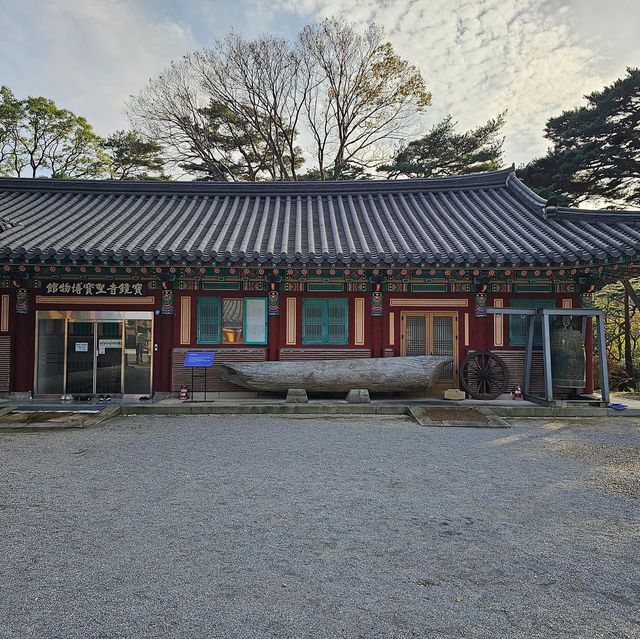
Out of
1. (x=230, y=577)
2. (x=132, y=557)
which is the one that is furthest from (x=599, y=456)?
(x=132, y=557)

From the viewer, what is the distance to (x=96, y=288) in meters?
9.23

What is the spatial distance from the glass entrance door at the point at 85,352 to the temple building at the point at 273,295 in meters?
0.02

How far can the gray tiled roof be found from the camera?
843cm

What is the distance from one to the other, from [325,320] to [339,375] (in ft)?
5.01

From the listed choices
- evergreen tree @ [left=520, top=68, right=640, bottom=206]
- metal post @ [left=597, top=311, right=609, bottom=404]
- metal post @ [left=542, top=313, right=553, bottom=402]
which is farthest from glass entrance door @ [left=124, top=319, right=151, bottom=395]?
evergreen tree @ [left=520, top=68, right=640, bottom=206]

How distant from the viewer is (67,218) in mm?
10828

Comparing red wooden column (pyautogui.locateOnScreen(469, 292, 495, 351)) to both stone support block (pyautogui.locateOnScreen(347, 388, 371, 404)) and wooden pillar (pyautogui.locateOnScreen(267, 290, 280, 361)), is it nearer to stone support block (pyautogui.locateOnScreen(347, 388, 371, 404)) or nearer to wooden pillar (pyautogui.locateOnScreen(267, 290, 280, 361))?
stone support block (pyautogui.locateOnScreen(347, 388, 371, 404))

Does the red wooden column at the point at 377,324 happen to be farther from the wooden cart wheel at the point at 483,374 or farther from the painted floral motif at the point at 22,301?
the painted floral motif at the point at 22,301

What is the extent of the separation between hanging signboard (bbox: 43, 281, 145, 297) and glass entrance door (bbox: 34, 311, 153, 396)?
0.44 meters

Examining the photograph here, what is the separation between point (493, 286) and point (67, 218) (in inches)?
440

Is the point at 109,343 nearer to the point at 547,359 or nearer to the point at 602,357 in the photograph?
the point at 547,359

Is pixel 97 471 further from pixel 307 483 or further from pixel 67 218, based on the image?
pixel 67 218

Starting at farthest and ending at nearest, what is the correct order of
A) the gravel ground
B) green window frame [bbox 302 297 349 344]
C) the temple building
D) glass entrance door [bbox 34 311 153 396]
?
1. green window frame [bbox 302 297 349 344]
2. glass entrance door [bbox 34 311 153 396]
3. the temple building
4. the gravel ground

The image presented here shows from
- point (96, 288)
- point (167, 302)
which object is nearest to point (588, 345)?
point (167, 302)
